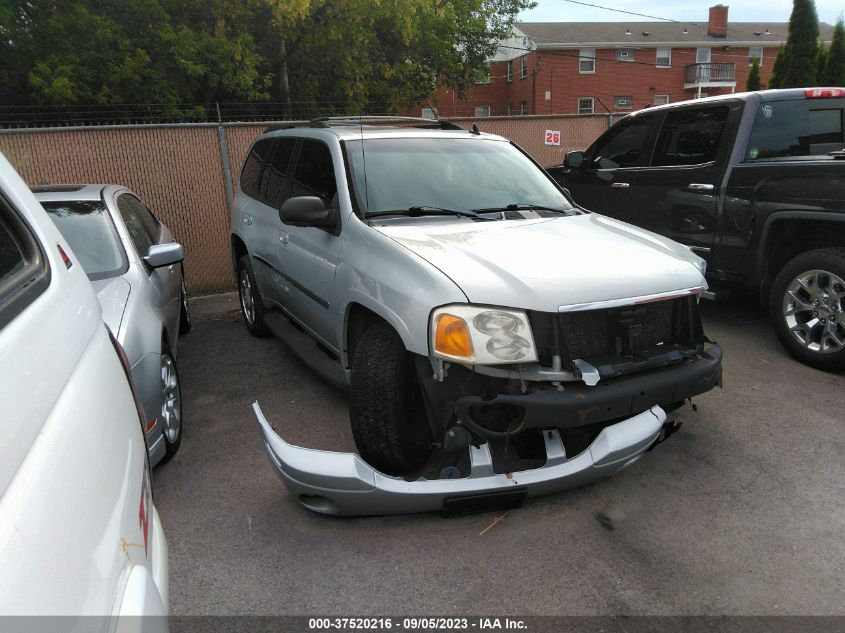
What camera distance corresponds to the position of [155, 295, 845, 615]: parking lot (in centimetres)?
255

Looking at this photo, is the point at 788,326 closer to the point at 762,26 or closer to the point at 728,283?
the point at 728,283

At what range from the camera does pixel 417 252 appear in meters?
3.15

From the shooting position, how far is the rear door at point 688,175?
5414mm

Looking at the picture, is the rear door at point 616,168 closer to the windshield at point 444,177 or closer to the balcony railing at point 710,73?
the windshield at point 444,177

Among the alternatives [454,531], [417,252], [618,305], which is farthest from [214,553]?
[618,305]

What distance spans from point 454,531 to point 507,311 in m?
1.09

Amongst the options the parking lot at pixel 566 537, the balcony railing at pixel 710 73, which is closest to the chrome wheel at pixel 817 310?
the parking lot at pixel 566 537

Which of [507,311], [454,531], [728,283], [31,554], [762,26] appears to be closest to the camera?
[31,554]

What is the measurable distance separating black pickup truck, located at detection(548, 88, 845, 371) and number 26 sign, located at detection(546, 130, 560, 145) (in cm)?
388

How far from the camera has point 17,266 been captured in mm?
1440

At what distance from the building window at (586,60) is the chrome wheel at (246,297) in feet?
123

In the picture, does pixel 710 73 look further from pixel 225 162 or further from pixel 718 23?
pixel 225 162

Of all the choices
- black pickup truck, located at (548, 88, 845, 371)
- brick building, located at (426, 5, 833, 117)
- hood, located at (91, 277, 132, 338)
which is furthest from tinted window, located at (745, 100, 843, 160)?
brick building, located at (426, 5, 833, 117)

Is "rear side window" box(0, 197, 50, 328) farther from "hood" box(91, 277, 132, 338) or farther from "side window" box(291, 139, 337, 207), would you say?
"side window" box(291, 139, 337, 207)
